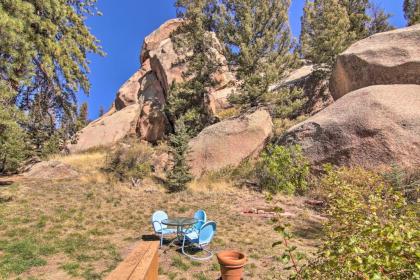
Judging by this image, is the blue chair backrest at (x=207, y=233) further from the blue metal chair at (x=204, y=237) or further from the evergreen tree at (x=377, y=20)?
the evergreen tree at (x=377, y=20)

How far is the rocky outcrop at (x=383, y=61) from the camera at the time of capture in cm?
1482

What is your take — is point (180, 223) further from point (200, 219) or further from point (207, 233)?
point (200, 219)

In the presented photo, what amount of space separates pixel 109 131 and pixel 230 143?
41.5 feet

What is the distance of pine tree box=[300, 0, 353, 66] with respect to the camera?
69.6ft

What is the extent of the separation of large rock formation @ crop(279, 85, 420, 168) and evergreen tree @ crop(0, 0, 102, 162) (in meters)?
8.98

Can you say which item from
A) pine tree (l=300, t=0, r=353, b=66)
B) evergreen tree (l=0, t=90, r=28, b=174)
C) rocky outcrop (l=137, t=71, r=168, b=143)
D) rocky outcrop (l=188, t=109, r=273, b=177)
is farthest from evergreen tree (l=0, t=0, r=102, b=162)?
pine tree (l=300, t=0, r=353, b=66)

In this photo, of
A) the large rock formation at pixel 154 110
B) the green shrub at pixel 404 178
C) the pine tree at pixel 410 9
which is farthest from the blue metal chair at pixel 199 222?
the pine tree at pixel 410 9

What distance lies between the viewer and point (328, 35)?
21.2 metres

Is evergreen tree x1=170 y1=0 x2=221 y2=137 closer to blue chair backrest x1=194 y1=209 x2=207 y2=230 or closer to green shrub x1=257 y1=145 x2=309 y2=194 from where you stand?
green shrub x1=257 y1=145 x2=309 y2=194

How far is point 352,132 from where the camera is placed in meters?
12.8

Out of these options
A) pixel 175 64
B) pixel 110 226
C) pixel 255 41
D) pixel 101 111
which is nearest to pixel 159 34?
pixel 175 64

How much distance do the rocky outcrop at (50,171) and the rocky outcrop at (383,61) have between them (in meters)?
14.7

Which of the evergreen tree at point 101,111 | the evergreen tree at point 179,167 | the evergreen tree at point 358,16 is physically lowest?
the evergreen tree at point 179,167

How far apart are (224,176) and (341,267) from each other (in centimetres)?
1293
